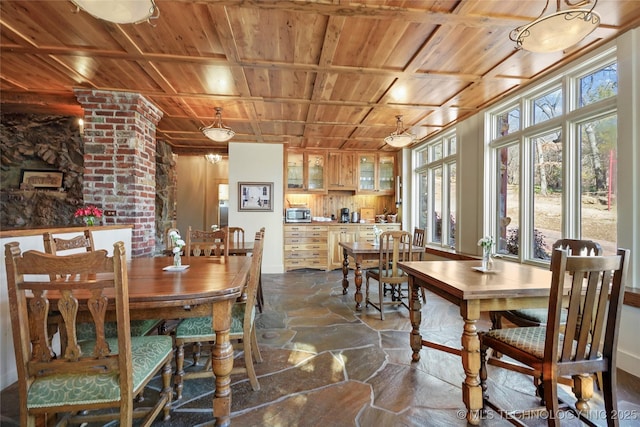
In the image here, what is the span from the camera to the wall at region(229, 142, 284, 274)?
18.2 feet

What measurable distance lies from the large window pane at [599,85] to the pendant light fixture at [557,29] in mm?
1226

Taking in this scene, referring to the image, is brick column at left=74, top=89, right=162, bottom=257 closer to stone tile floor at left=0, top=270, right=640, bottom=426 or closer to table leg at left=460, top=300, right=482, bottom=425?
stone tile floor at left=0, top=270, right=640, bottom=426

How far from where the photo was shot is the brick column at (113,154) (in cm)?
332

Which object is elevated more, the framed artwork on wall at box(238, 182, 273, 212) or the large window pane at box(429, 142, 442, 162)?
the large window pane at box(429, 142, 442, 162)

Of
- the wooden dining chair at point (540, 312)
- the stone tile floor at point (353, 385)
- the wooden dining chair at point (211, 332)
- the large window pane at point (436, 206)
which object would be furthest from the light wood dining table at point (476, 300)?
the large window pane at point (436, 206)

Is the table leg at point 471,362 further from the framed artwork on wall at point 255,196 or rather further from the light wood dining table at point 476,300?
the framed artwork on wall at point 255,196

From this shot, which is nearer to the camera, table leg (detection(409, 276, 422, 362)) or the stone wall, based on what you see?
table leg (detection(409, 276, 422, 362))

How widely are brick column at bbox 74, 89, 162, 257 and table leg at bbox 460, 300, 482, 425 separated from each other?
3.48 meters

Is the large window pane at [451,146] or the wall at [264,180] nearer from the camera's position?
the large window pane at [451,146]

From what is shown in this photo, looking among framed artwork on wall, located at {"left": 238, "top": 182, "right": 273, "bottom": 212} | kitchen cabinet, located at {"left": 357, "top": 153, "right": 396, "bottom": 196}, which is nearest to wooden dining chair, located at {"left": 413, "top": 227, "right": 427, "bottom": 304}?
kitchen cabinet, located at {"left": 357, "top": 153, "right": 396, "bottom": 196}

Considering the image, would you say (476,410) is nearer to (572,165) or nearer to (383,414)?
(383,414)

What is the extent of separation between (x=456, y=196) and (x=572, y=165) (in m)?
1.75

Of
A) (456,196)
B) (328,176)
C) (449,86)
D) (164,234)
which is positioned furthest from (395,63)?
(164,234)

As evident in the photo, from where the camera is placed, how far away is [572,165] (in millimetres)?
2795
